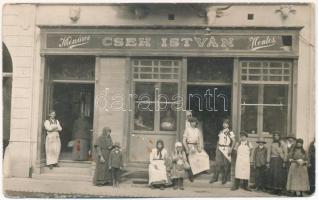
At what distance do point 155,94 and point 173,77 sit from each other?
1.84 feet

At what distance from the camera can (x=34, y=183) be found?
11.0 meters

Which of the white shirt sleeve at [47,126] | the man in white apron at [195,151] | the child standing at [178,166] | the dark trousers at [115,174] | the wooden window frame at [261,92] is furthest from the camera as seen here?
the white shirt sleeve at [47,126]

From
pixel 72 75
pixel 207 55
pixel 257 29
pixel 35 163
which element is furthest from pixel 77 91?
pixel 257 29

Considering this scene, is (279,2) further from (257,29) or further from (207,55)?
(207,55)

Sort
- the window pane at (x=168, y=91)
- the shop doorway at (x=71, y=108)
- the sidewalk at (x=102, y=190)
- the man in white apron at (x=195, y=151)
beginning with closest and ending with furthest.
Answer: the sidewalk at (x=102, y=190) < the man in white apron at (x=195, y=151) < the window pane at (x=168, y=91) < the shop doorway at (x=71, y=108)

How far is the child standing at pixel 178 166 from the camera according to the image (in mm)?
10469

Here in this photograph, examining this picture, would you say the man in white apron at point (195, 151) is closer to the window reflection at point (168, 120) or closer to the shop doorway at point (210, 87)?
the window reflection at point (168, 120)

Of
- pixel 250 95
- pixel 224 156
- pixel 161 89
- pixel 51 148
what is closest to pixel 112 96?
pixel 161 89

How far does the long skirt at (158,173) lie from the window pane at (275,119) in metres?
2.49

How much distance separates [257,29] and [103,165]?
14.7 feet

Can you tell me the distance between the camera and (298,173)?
33.3 ft

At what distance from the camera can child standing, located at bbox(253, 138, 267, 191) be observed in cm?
1049

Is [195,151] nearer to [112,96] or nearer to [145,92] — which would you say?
[145,92]

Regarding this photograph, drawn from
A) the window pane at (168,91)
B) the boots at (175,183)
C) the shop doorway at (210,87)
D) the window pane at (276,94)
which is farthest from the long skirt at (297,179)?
the window pane at (168,91)
